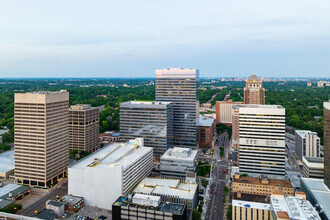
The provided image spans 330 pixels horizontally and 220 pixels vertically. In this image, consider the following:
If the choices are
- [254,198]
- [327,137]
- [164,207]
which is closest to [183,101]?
[254,198]

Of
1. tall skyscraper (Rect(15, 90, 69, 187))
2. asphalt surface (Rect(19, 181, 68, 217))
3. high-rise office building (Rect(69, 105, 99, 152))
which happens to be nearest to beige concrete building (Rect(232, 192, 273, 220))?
asphalt surface (Rect(19, 181, 68, 217))

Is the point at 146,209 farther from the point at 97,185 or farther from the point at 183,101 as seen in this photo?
the point at 183,101

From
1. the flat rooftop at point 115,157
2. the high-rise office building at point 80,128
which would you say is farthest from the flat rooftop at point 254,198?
the high-rise office building at point 80,128

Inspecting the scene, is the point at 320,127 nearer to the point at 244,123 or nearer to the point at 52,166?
the point at 244,123

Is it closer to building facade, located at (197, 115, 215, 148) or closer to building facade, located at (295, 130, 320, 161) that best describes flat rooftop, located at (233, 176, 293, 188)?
building facade, located at (295, 130, 320, 161)

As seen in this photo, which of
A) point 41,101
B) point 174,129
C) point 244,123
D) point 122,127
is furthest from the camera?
point 174,129

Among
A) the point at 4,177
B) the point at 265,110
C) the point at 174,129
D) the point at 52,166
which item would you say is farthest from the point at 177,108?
the point at 4,177

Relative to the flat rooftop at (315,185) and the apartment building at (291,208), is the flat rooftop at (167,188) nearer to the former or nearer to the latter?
the apartment building at (291,208)
